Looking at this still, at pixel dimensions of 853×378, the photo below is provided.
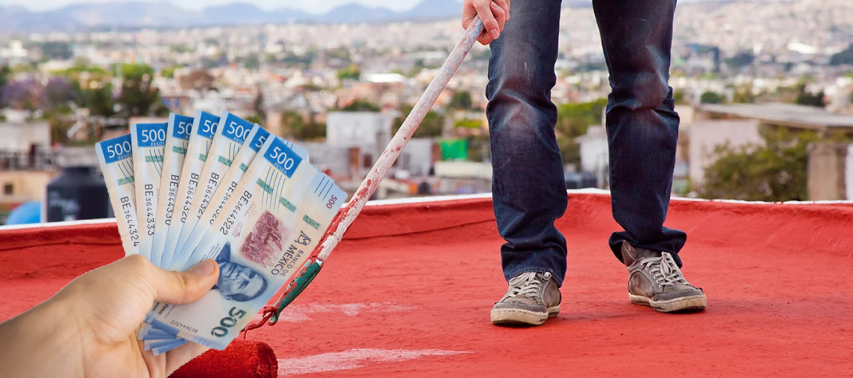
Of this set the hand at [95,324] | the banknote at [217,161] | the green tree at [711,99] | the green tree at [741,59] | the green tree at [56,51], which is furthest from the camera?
the green tree at [56,51]

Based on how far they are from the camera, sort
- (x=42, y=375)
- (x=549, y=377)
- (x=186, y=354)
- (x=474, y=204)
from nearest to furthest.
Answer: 1. (x=42, y=375)
2. (x=186, y=354)
3. (x=549, y=377)
4. (x=474, y=204)

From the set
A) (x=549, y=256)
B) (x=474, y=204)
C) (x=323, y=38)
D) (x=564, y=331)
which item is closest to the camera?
(x=564, y=331)

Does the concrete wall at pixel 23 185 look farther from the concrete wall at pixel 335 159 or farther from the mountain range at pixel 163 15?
the mountain range at pixel 163 15

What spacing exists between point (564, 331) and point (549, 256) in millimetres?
221

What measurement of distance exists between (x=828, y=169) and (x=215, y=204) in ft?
66.7

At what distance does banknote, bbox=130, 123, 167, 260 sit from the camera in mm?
1184

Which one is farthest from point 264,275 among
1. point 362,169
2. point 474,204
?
point 362,169

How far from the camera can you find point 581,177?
1123 inches

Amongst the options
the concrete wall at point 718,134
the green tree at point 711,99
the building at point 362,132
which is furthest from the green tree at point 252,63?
the concrete wall at point 718,134

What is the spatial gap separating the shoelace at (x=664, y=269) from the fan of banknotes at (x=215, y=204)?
0.94 meters

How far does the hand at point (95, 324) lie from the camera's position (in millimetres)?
943

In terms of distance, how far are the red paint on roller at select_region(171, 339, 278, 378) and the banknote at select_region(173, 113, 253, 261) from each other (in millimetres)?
330

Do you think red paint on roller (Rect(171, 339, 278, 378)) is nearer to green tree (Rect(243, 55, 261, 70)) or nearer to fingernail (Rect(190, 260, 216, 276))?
fingernail (Rect(190, 260, 216, 276))

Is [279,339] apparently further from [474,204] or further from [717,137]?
[717,137]
